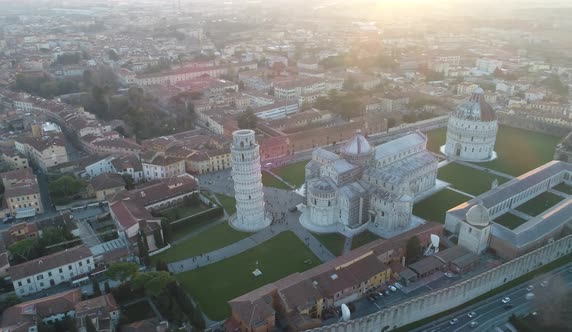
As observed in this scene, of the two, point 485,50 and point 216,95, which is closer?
point 216,95

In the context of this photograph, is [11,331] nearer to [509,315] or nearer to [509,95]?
[509,315]

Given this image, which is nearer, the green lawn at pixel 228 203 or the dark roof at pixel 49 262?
the dark roof at pixel 49 262

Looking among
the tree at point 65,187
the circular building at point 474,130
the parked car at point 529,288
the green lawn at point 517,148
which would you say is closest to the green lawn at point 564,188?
the green lawn at point 517,148

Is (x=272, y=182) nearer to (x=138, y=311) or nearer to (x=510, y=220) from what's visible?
(x=138, y=311)

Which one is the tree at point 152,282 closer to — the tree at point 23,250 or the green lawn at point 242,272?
the green lawn at point 242,272

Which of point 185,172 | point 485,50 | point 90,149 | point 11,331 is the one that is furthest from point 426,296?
point 485,50
